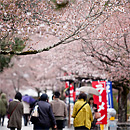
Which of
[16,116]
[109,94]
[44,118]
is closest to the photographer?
[44,118]

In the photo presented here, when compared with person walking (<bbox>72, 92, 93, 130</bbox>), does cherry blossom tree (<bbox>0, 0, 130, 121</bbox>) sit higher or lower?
higher

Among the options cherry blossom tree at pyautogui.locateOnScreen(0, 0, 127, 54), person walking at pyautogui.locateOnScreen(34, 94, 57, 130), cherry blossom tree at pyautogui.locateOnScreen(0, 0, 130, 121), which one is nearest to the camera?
person walking at pyautogui.locateOnScreen(34, 94, 57, 130)

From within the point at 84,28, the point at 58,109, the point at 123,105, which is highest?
the point at 84,28

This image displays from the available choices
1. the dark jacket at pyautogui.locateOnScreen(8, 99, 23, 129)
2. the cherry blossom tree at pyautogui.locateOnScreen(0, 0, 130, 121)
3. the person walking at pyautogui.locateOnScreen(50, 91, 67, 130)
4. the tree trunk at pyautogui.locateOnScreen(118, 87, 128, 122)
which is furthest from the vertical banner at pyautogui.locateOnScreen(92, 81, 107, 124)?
the tree trunk at pyautogui.locateOnScreen(118, 87, 128, 122)

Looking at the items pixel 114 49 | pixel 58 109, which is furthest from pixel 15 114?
pixel 114 49

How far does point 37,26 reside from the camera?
1036 centimetres

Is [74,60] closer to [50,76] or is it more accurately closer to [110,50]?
[110,50]

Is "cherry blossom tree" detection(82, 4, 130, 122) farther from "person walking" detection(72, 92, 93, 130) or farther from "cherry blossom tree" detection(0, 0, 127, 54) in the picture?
"person walking" detection(72, 92, 93, 130)

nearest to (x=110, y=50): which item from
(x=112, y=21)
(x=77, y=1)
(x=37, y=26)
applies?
(x=112, y=21)

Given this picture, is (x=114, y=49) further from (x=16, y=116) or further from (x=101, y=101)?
(x=16, y=116)

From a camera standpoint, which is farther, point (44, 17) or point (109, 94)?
point (109, 94)

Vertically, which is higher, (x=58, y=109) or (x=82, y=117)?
(x=58, y=109)

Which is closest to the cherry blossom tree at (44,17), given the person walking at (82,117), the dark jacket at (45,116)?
the dark jacket at (45,116)

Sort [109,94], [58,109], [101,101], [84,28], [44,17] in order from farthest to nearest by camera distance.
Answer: [109,94] → [101,101] → [44,17] → [58,109] → [84,28]
